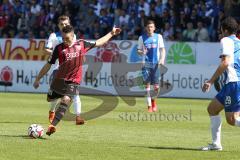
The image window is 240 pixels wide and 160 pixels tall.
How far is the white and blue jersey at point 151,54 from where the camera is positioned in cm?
2144

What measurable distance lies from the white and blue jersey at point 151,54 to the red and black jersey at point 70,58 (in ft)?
23.5

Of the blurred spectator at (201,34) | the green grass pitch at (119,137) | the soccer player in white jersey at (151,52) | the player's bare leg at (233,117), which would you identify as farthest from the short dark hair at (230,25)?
the blurred spectator at (201,34)

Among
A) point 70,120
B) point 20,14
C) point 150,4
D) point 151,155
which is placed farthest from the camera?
point 20,14

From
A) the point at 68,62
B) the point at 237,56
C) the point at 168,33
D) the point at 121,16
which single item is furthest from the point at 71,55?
the point at 121,16

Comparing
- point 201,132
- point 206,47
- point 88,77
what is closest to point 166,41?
point 206,47

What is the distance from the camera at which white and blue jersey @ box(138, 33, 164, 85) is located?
21438mm

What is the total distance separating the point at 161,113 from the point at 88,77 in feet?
32.9

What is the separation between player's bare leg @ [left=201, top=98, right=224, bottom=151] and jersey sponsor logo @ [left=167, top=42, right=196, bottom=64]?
18.2 m

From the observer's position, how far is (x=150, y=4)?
31688 mm

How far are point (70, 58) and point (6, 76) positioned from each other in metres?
17.2

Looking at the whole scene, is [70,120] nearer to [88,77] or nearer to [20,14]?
[88,77]

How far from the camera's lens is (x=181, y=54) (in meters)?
30.0

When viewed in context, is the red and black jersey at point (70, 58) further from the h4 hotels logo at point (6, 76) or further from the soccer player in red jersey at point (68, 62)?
the h4 hotels logo at point (6, 76)

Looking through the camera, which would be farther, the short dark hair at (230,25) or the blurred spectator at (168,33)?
the blurred spectator at (168,33)
